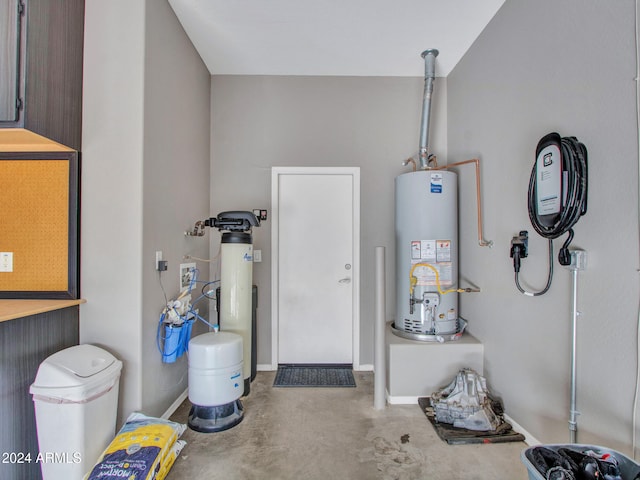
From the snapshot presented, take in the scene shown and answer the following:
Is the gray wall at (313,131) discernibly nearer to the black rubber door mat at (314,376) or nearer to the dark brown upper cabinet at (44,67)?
the black rubber door mat at (314,376)

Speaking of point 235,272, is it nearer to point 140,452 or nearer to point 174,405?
point 174,405

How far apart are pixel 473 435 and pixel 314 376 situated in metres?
1.41

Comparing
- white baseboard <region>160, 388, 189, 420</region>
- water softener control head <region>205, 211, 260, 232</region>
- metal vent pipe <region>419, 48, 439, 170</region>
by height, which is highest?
metal vent pipe <region>419, 48, 439, 170</region>

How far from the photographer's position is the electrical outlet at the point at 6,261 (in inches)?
70.5

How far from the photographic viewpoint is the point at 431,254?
251cm

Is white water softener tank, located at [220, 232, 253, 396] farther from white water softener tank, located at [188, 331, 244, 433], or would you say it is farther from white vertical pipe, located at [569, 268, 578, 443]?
white vertical pipe, located at [569, 268, 578, 443]

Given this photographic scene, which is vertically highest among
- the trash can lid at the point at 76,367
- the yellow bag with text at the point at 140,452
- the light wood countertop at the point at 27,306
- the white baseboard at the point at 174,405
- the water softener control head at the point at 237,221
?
the water softener control head at the point at 237,221

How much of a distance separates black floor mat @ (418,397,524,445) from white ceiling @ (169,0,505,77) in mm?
3009

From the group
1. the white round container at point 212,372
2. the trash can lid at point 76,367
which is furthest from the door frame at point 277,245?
the trash can lid at point 76,367

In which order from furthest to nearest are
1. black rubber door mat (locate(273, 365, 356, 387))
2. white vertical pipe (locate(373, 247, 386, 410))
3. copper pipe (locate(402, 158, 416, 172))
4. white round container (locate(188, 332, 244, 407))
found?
1. copper pipe (locate(402, 158, 416, 172))
2. black rubber door mat (locate(273, 365, 356, 387))
3. white vertical pipe (locate(373, 247, 386, 410))
4. white round container (locate(188, 332, 244, 407))

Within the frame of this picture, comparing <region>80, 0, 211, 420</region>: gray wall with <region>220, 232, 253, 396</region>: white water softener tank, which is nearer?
<region>80, 0, 211, 420</region>: gray wall

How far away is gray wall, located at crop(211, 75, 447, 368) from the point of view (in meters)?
3.12

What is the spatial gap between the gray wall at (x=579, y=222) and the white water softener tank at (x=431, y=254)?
0.22 m

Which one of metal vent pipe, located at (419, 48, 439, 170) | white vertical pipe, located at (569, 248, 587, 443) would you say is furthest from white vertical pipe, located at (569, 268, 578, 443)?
metal vent pipe, located at (419, 48, 439, 170)
